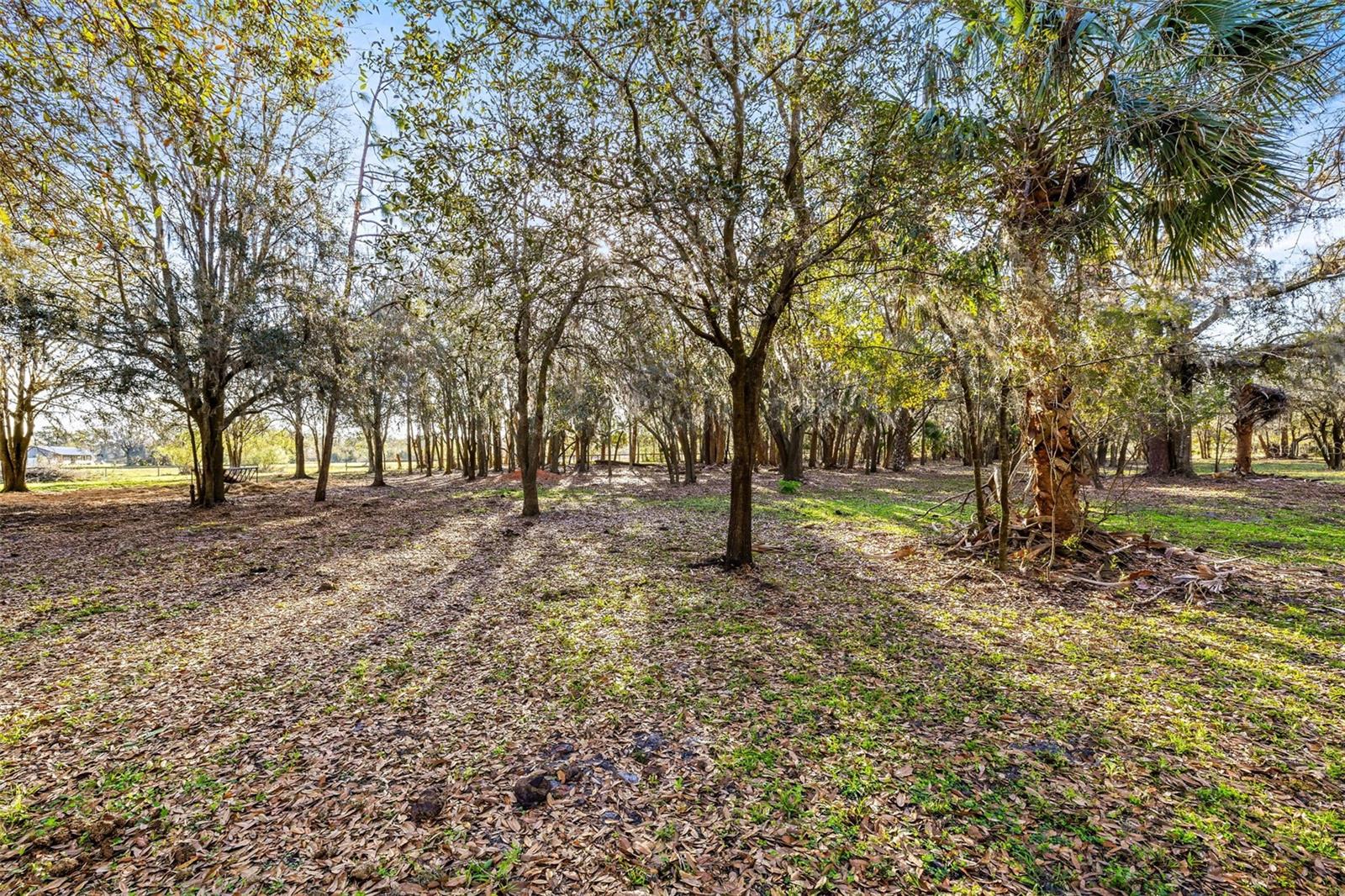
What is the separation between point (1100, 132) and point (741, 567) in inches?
232

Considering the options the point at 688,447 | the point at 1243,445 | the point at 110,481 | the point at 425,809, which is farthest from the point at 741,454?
the point at 110,481

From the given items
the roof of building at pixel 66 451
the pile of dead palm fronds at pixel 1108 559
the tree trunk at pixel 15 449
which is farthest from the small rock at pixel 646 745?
the roof of building at pixel 66 451

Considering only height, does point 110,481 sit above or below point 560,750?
above

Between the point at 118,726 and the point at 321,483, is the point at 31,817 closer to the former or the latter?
the point at 118,726

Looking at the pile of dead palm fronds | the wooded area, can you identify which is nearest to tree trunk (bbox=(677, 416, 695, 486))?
the wooded area

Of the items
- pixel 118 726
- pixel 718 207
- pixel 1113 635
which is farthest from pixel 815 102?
pixel 118 726

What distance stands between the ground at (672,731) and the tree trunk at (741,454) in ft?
1.51

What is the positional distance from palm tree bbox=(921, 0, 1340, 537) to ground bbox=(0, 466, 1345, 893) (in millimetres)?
2872

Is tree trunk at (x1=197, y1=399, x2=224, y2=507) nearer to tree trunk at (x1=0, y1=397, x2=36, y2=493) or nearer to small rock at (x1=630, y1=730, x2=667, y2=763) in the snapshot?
tree trunk at (x1=0, y1=397, x2=36, y2=493)

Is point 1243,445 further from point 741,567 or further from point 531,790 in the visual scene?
point 531,790

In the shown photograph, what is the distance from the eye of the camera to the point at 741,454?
275 inches

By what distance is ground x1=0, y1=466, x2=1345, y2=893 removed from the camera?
2.40 meters

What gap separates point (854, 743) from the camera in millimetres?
3260

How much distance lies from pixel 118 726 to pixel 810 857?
4.40m
